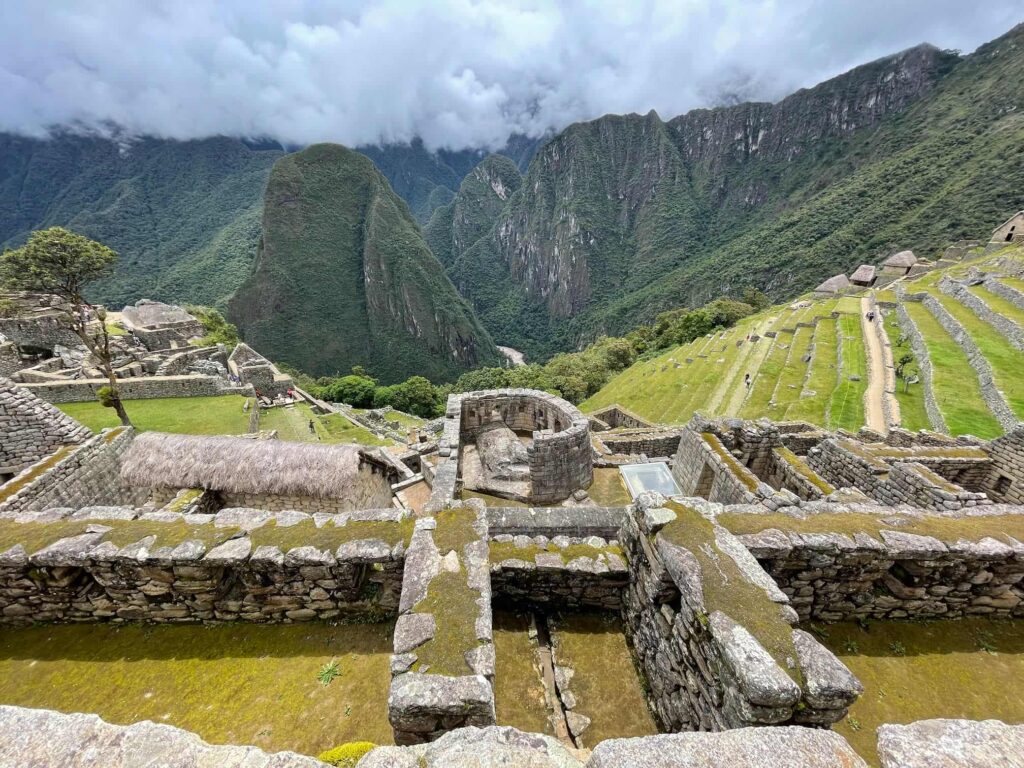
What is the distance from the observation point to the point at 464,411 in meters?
13.5

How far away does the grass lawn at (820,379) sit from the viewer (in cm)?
2281

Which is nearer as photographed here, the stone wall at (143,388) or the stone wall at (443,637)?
the stone wall at (443,637)

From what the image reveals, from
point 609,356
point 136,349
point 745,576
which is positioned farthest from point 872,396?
point 136,349

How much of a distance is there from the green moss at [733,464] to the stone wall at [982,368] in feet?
40.5

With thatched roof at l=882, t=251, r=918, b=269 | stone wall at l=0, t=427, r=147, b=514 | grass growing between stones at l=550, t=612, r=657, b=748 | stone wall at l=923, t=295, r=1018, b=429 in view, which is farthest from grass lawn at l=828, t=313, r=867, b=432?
thatched roof at l=882, t=251, r=918, b=269

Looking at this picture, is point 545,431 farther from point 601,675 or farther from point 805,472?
point 601,675

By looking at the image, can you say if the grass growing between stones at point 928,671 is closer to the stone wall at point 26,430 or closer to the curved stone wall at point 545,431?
the curved stone wall at point 545,431

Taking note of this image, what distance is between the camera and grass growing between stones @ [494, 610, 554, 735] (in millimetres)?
4250

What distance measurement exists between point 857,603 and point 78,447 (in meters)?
14.6

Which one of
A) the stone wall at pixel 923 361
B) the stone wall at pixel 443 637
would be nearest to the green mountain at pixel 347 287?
the stone wall at pixel 923 361

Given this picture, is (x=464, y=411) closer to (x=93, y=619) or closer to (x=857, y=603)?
(x=93, y=619)

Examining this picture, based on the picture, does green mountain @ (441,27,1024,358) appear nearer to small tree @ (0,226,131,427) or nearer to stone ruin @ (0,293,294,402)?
stone ruin @ (0,293,294,402)

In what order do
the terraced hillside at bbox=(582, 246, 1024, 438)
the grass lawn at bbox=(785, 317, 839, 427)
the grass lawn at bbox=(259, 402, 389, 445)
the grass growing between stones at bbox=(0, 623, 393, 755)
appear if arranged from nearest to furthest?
the grass growing between stones at bbox=(0, 623, 393, 755) → the terraced hillside at bbox=(582, 246, 1024, 438) → the grass lawn at bbox=(259, 402, 389, 445) → the grass lawn at bbox=(785, 317, 839, 427)

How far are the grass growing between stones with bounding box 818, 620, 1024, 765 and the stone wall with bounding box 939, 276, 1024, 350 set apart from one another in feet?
96.3
